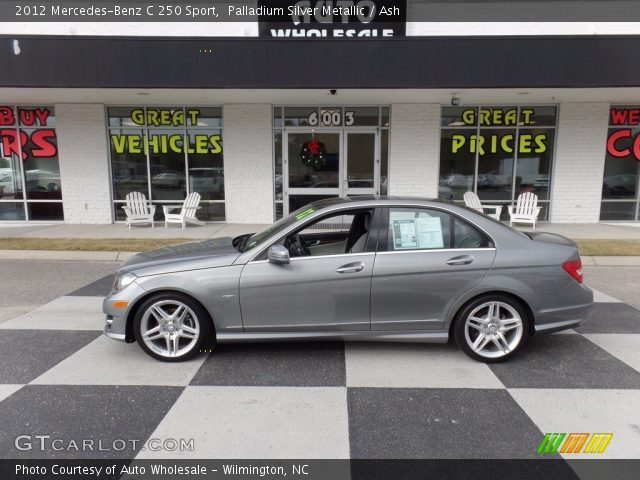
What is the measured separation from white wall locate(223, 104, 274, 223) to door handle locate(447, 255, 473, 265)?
9.06m

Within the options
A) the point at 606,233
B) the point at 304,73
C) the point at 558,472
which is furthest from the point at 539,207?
the point at 558,472

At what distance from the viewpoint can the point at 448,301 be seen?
405cm

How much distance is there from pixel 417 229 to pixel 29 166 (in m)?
13.0

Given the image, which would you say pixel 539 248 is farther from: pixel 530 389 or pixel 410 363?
pixel 410 363

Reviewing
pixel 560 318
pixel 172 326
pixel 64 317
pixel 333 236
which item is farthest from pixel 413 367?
pixel 64 317

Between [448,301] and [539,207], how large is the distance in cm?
981

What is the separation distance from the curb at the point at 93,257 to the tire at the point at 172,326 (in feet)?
16.4

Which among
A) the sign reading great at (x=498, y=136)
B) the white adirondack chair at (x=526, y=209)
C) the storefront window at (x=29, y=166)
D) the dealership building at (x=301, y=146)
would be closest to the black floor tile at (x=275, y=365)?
the dealership building at (x=301, y=146)

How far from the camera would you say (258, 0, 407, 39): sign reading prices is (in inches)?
428

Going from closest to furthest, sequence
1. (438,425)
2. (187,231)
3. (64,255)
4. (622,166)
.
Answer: (438,425)
(64,255)
(187,231)
(622,166)

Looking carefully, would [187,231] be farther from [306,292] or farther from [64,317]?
[306,292]

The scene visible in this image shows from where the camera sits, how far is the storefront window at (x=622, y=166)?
40.3 ft

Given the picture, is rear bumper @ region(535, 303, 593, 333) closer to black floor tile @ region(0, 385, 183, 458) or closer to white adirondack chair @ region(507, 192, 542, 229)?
black floor tile @ region(0, 385, 183, 458)

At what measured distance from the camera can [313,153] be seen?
1249 cm
